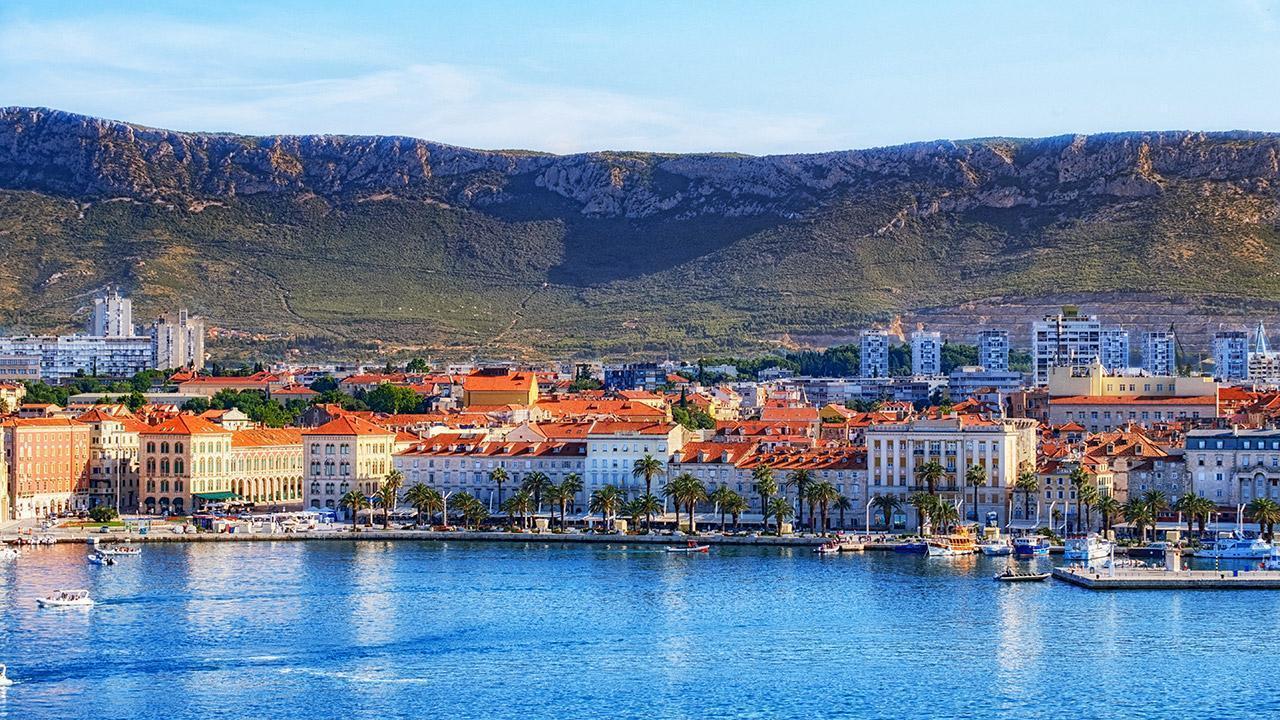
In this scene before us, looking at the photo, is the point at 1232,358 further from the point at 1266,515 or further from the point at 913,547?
the point at 913,547

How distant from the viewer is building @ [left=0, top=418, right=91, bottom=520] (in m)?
112

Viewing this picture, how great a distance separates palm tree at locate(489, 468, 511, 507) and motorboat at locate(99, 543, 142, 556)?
1674 cm

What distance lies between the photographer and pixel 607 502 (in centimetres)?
10412

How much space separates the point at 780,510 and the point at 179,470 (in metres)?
29.0

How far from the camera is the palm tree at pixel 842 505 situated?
338 feet

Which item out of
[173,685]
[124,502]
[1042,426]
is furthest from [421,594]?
[1042,426]

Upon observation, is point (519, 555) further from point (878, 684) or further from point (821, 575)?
point (878, 684)

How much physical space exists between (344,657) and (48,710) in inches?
389

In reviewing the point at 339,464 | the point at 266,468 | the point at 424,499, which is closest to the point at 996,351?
the point at 266,468

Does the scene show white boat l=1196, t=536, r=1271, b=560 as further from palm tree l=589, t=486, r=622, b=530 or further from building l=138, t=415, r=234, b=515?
building l=138, t=415, r=234, b=515

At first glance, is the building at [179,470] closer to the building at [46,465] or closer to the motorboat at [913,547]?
the building at [46,465]

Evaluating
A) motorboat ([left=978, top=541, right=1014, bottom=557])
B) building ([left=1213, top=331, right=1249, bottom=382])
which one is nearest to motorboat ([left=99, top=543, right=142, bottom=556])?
motorboat ([left=978, top=541, right=1014, bottom=557])

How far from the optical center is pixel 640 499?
4104 inches

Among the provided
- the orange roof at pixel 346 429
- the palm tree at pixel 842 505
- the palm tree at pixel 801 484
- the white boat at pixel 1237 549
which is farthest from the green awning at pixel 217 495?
the white boat at pixel 1237 549
